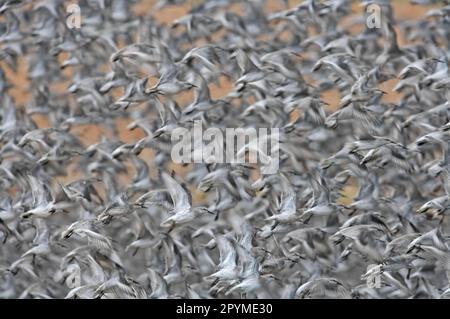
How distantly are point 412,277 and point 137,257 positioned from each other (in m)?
2.55

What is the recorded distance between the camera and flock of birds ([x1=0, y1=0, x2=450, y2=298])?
8.12 meters

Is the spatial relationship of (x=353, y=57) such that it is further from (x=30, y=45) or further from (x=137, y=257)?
(x=30, y=45)

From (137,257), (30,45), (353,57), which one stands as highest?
(353,57)

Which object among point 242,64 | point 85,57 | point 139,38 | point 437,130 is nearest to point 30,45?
point 85,57

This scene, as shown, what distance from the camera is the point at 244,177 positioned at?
8.55 meters

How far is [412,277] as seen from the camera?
26.7ft

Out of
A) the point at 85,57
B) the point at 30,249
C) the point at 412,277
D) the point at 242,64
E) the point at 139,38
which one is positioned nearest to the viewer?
the point at 412,277

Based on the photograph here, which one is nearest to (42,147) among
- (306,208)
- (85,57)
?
(85,57)

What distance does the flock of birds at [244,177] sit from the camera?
8.12m

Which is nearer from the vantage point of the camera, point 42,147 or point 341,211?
point 341,211

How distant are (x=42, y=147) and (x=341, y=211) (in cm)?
285

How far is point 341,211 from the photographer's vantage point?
8.46m

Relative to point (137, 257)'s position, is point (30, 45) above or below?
above

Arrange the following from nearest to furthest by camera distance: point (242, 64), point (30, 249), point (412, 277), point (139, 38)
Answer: point (412, 277), point (30, 249), point (242, 64), point (139, 38)
